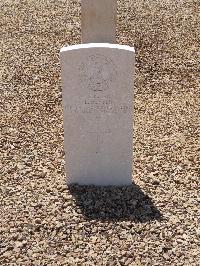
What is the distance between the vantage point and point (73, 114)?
15.7ft

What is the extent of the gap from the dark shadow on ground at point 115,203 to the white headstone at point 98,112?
0.13 meters

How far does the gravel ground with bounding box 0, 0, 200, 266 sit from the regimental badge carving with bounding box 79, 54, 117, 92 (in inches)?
43.2

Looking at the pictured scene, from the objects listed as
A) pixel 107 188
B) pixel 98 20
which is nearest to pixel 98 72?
pixel 107 188

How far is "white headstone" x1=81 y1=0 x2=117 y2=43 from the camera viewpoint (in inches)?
269

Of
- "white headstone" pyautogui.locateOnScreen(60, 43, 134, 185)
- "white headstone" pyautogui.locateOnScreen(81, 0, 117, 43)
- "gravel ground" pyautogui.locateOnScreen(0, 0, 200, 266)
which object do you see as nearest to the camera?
"gravel ground" pyautogui.locateOnScreen(0, 0, 200, 266)

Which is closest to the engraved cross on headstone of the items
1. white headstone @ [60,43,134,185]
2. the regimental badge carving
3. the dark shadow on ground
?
white headstone @ [60,43,134,185]

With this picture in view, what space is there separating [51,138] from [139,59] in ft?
9.75

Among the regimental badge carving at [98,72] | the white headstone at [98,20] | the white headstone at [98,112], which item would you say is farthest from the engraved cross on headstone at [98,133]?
the white headstone at [98,20]

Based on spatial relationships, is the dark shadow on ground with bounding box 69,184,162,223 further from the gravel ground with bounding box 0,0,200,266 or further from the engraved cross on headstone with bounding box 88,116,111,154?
the engraved cross on headstone with bounding box 88,116,111,154

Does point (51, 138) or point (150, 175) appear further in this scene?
point (51, 138)

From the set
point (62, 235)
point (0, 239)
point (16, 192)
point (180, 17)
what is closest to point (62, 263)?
point (62, 235)

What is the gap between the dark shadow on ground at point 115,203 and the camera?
15.1 feet

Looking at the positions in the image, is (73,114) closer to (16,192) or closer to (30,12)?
(16,192)

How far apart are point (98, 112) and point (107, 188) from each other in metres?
0.83
